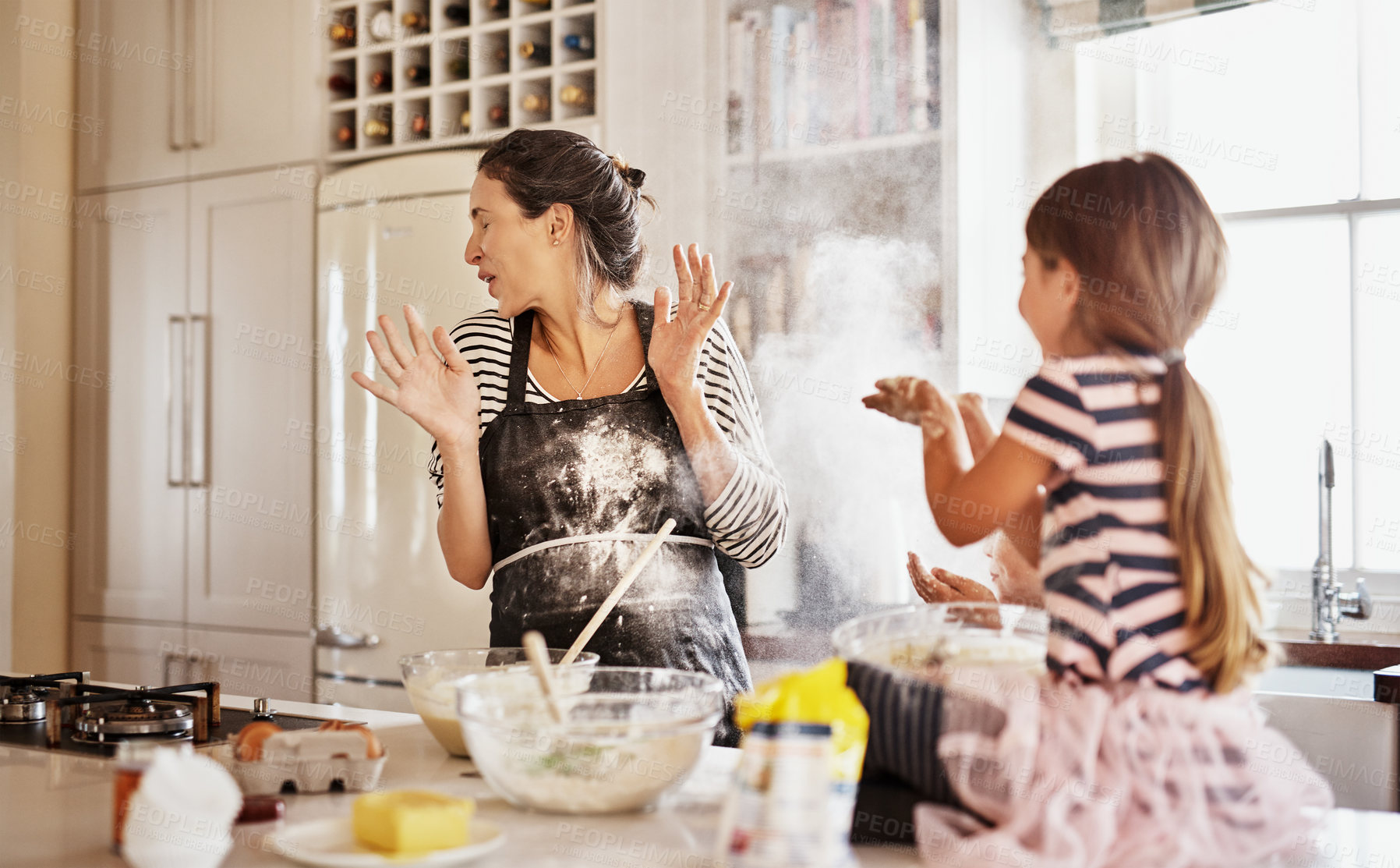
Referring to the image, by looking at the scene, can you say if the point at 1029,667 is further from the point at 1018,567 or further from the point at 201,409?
the point at 201,409

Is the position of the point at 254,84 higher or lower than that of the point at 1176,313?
higher

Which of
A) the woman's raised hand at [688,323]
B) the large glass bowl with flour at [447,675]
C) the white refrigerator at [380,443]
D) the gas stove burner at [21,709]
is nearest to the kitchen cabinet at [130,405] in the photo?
the white refrigerator at [380,443]

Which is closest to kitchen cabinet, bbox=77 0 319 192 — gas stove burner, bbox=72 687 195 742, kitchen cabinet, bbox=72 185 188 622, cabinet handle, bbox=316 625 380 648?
kitchen cabinet, bbox=72 185 188 622

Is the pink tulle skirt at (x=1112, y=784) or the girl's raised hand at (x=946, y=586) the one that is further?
the girl's raised hand at (x=946, y=586)

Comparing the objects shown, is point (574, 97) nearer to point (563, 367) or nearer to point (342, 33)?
point (342, 33)

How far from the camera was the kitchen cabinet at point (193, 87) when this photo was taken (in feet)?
10.1

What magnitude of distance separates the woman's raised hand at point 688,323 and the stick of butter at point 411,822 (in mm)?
827

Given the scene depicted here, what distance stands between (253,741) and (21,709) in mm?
611

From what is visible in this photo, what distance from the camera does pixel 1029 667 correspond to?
0.94m

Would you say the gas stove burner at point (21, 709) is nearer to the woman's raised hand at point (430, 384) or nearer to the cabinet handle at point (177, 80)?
the woman's raised hand at point (430, 384)

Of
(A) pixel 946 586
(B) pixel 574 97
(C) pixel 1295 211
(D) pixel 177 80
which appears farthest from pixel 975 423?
(D) pixel 177 80

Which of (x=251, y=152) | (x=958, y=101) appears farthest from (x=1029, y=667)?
(x=251, y=152)

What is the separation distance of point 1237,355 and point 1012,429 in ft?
4.77

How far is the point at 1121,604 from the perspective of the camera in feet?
2.86
